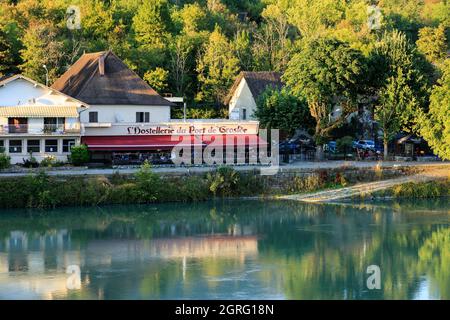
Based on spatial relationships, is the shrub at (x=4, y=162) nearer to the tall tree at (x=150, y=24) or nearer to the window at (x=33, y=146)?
the window at (x=33, y=146)

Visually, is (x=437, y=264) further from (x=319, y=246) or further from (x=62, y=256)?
(x=62, y=256)

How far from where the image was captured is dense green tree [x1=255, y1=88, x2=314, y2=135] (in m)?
49.4

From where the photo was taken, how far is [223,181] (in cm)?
4447

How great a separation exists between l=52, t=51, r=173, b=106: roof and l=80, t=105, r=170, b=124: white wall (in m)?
0.29

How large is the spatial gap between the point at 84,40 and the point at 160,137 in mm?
19876

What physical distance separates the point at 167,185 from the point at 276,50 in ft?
96.8

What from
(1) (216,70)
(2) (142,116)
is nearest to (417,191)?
(2) (142,116)

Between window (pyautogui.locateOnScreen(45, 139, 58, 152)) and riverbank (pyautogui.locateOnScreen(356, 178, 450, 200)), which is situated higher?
window (pyautogui.locateOnScreen(45, 139, 58, 152))

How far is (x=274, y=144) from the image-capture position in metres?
49.5

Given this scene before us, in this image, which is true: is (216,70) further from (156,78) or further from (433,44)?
(433,44)

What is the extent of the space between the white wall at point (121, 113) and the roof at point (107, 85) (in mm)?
286

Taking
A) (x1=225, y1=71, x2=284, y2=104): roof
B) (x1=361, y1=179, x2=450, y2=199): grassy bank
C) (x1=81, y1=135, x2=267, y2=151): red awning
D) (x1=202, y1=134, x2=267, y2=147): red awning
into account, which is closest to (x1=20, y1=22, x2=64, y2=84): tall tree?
(x1=81, y1=135, x2=267, y2=151): red awning

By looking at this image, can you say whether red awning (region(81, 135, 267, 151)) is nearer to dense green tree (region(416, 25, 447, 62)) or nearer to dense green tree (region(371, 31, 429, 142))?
dense green tree (region(371, 31, 429, 142))

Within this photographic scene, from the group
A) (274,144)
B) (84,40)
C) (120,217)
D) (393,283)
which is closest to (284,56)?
(84,40)
